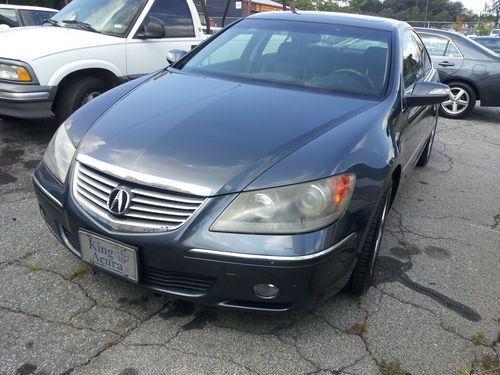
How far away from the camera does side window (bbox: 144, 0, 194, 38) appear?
18.5 feet

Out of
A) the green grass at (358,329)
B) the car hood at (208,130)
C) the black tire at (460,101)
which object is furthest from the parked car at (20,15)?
the green grass at (358,329)

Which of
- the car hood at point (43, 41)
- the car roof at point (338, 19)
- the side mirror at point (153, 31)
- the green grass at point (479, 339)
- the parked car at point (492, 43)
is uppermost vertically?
the car roof at point (338, 19)

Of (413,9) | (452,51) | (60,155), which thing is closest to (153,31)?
(60,155)

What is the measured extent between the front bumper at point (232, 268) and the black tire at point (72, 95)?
113 inches

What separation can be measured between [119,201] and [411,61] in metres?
2.81

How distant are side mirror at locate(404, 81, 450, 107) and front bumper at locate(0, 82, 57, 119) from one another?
3.34 metres

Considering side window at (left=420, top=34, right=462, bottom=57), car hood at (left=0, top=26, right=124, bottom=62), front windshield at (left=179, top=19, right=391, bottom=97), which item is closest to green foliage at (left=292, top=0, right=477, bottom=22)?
side window at (left=420, top=34, right=462, bottom=57)

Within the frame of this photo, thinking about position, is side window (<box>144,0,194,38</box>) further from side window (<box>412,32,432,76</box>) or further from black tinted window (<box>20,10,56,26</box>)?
black tinted window (<box>20,10,56,26</box>)

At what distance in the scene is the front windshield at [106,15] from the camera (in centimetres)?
538

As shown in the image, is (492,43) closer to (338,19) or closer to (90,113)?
(338,19)

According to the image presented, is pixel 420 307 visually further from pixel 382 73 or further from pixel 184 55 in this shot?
pixel 184 55

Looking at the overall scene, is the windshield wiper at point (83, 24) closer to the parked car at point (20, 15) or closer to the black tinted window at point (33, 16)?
the parked car at point (20, 15)

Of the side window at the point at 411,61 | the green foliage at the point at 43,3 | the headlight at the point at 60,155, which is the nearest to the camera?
the headlight at the point at 60,155

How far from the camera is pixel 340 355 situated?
2326 millimetres
